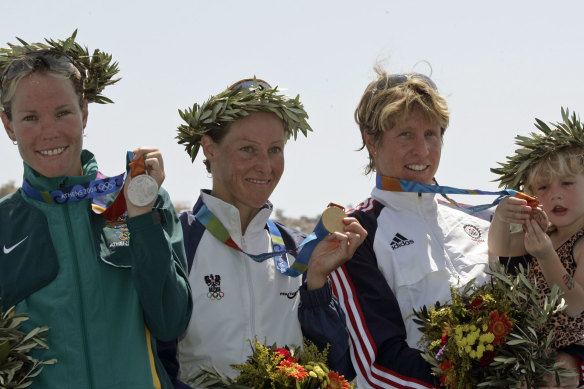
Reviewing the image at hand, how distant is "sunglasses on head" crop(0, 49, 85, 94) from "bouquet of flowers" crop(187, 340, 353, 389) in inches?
84.0

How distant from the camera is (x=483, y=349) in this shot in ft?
15.8

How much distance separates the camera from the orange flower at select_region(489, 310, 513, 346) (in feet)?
16.0

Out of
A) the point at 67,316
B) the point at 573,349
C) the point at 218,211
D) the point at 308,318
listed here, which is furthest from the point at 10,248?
the point at 573,349

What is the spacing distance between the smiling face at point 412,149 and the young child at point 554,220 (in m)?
0.65

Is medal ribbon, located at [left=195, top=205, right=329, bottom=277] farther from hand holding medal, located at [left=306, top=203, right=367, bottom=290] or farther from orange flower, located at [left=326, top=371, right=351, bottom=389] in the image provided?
orange flower, located at [left=326, top=371, right=351, bottom=389]

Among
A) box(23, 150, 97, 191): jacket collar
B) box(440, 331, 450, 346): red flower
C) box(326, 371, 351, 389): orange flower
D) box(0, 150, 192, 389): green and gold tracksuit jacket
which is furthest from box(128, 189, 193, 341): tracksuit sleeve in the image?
box(440, 331, 450, 346): red flower

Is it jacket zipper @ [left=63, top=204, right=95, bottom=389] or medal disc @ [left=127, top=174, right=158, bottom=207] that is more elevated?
medal disc @ [left=127, top=174, right=158, bottom=207]

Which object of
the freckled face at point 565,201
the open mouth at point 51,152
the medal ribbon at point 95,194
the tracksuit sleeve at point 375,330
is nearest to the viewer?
the medal ribbon at point 95,194

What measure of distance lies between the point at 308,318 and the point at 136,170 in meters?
1.70

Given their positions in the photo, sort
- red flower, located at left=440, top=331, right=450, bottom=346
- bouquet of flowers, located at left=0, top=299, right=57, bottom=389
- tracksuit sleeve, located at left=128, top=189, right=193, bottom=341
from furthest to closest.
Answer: red flower, located at left=440, top=331, right=450, bottom=346
tracksuit sleeve, located at left=128, top=189, right=193, bottom=341
bouquet of flowers, located at left=0, top=299, right=57, bottom=389

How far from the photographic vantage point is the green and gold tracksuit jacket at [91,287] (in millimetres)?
4195

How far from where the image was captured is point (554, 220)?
18.7 feet

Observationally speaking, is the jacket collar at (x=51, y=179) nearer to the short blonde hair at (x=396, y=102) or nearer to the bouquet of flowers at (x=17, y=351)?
the bouquet of flowers at (x=17, y=351)

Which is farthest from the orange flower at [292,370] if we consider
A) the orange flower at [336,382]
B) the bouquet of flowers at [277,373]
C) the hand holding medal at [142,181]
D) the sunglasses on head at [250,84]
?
the sunglasses on head at [250,84]
